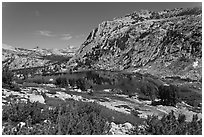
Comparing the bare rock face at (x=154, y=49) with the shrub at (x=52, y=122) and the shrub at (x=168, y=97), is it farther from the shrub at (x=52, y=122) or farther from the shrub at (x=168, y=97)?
the shrub at (x=52, y=122)

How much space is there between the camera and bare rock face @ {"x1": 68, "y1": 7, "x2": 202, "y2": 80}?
60.4 meters

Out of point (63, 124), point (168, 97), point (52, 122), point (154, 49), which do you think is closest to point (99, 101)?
point (168, 97)

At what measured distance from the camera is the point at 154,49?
7444 centimetres

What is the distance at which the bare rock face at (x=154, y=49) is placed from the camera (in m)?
60.4

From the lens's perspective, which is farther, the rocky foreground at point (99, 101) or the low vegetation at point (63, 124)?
the rocky foreground at point (99, 101)

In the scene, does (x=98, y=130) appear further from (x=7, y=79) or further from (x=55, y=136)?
(x=7, y=79)

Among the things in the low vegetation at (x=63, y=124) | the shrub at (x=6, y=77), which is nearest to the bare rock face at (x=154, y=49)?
the shrub at (x=6, y=77)

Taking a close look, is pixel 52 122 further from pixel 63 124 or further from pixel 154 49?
pixel 154 49

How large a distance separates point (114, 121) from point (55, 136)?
4.55 meters

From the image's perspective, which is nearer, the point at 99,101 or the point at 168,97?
the point at 99,101

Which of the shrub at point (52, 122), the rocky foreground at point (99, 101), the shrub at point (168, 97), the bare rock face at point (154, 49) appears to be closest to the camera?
the shrub at point (52, 122)

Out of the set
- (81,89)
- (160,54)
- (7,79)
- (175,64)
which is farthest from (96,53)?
(7,79)

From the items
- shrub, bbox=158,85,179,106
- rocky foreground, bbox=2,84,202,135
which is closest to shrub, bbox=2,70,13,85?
rocky foreground, bbox=2,84,202,135

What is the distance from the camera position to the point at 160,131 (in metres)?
8.99
